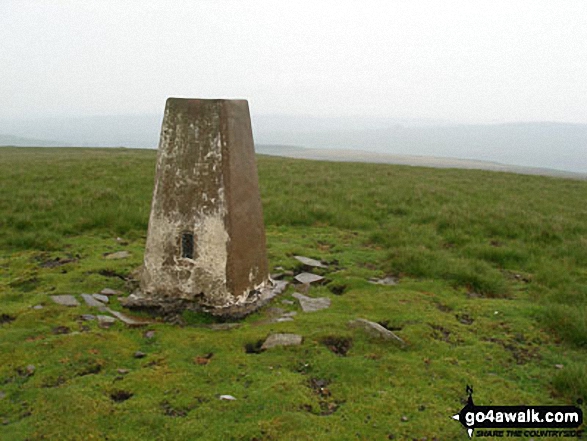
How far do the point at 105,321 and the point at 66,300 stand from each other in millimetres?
832

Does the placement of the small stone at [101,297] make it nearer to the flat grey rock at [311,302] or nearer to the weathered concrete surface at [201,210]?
the weathered concrete surface at [201,210]

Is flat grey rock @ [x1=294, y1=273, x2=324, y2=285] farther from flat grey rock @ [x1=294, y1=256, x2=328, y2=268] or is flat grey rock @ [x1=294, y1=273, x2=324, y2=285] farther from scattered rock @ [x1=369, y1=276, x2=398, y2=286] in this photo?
scattered rock @ [x1=369, y1=276, x2=398, y2=286]

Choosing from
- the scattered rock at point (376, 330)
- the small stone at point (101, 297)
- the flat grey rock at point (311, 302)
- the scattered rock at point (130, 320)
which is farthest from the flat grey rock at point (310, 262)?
the small stone at point (101, 297)

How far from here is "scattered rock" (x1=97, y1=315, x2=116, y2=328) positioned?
5582 mm

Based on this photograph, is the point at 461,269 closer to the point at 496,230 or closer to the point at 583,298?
the point at 583,298

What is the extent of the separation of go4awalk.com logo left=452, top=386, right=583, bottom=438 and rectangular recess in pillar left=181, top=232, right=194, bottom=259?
365 cm

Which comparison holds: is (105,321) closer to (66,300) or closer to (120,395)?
(66,300)

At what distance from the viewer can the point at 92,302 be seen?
6.15 meters

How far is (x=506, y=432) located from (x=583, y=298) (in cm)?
381

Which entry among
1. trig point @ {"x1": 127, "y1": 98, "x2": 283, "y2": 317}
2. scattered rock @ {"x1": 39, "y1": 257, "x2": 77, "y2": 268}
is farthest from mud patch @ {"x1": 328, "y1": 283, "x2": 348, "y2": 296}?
scattered rock @ {"x1": 39, "y1": 257, "x2": 77, "y2": 268}

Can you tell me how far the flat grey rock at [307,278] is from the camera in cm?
725

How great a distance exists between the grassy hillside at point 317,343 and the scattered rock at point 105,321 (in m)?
0.15

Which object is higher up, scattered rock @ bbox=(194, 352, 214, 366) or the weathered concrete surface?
the weathered concrete surface

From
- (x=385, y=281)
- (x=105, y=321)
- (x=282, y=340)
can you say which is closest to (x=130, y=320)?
(x=105, y=321)
